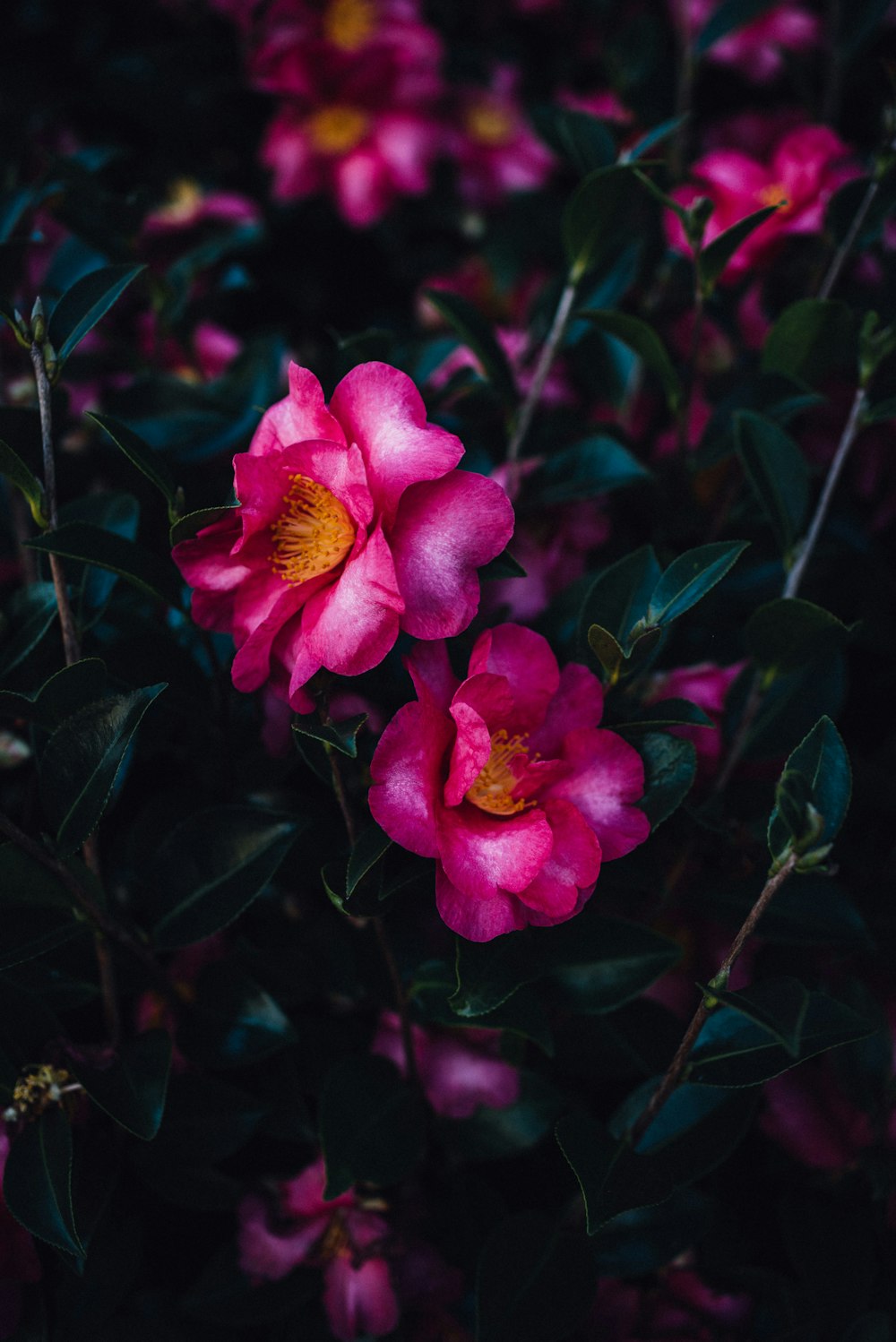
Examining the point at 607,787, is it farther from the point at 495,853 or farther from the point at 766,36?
the point at 766,36

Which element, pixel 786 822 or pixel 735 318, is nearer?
pixel 786 822

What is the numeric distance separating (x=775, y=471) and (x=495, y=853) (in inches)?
14.9

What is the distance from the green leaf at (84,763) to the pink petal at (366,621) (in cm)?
13

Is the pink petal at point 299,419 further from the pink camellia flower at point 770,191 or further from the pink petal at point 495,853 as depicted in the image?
the pink camellia flower at point 770,191

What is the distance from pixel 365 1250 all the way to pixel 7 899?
34cm

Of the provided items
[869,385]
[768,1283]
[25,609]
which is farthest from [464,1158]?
[869,385]

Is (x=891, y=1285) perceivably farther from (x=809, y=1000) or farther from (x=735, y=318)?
(x=735, y=318)

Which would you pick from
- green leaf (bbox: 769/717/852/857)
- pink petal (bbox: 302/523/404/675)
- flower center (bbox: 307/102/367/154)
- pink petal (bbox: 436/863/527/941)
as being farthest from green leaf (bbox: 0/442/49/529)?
flower center (bbox: 307/102/367/154)

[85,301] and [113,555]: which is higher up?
[85,301]

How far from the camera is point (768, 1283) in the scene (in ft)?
2.65

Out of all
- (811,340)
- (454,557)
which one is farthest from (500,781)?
(811,340)

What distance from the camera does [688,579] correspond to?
2.03ft

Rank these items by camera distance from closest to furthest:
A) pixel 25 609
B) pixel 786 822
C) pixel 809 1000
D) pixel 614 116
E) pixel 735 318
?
pixel 786 822 < pixel 809 1000 < pixel 25 609 < pixel 735 318 < pixel 614 116

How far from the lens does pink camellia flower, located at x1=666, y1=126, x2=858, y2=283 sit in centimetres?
94
